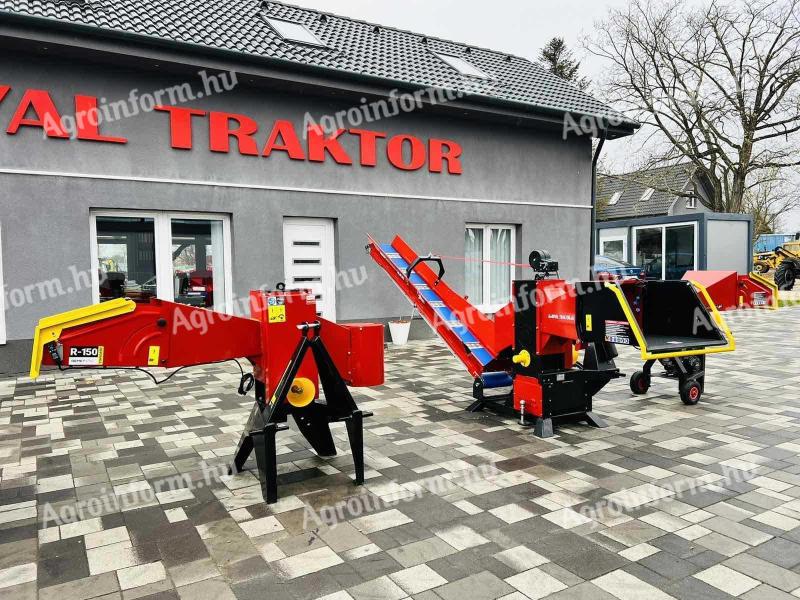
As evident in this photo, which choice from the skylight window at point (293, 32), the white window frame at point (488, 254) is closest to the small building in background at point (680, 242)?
the white window frame at point (488, 254)

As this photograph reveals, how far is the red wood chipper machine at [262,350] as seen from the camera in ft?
10.3

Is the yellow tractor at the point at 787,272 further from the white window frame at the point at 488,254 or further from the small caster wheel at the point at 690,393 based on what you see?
the small caster wheel at the point at 690,393

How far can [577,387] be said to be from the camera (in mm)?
5027

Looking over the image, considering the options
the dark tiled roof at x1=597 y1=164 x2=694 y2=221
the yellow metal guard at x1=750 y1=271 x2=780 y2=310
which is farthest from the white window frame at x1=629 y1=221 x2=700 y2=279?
the yellow metal guard at x1=750 y1=271 x2=780 y2=310

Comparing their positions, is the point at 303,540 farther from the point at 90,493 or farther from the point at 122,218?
the point at 122,218

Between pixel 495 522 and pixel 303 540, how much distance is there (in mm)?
1050

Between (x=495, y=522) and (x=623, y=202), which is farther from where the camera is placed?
(x=623, y=202)

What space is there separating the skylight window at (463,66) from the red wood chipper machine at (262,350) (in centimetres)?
875

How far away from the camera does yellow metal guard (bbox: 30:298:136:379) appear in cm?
297

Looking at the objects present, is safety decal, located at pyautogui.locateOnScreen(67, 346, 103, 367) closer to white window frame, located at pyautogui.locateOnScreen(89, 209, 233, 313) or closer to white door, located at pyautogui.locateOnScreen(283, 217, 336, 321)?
white window frame, located at pyautogui.locateOnScreen(89, 209, 233, 313)

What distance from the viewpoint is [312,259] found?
31.0 feet

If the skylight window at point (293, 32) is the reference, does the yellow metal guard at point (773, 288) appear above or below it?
below

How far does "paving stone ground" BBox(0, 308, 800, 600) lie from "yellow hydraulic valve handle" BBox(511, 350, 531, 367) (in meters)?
0.57

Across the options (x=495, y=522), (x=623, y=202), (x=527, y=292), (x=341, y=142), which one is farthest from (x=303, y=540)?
(x=623, y=202)
